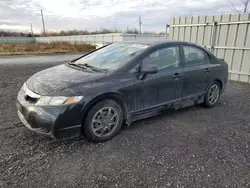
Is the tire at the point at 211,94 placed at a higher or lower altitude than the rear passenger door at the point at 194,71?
lower

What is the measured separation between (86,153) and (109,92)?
905 mm

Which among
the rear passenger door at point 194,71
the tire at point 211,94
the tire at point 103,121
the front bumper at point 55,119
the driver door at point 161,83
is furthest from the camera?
the tire at point 211,94

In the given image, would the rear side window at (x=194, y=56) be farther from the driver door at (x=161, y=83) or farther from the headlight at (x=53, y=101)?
the headlight at (x=53, y=101)

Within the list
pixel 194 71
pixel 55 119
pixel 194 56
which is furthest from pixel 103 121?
pixel 194 56

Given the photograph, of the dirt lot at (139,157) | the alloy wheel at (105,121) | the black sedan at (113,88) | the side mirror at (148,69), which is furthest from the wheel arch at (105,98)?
the side mirror at (148,69)

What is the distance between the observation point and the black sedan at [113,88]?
258 centimetres

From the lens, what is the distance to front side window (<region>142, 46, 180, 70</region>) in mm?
3330

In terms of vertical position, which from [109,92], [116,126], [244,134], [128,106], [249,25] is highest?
[249,25]

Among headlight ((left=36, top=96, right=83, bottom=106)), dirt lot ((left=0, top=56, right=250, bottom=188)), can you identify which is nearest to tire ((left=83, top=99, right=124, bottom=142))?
dirt lot ((left=0, top=56, right=250, bottom=188))

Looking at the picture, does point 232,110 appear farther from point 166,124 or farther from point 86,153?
point 86,153

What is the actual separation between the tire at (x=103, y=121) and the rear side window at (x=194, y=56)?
177 centimetres

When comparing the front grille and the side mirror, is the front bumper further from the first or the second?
the side mirror

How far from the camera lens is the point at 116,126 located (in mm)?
3072

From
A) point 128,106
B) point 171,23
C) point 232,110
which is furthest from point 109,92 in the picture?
point 171,23
